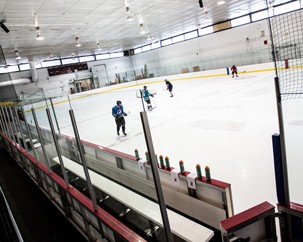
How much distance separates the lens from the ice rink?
12.3 feet

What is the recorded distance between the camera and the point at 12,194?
194 inches

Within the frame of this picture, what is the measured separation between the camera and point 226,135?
601 centimetres

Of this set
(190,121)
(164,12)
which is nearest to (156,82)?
(164,12)

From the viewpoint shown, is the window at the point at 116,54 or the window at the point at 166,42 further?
the window at the point at 116,54

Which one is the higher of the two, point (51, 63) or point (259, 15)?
point (51, 63)

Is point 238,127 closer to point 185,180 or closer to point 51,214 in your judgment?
point 185,180

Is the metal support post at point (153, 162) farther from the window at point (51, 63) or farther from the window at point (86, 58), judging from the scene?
the window at point (86, 58)

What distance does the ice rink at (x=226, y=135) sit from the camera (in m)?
3.74

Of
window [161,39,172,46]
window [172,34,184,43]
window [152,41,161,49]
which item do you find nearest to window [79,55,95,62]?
window [152,41,161,49]

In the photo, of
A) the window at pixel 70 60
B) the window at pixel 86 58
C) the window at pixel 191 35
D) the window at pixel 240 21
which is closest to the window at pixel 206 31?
the window at pixel 191 35

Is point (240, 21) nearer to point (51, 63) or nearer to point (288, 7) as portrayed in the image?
point (288, 7)

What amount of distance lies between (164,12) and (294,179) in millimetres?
12881

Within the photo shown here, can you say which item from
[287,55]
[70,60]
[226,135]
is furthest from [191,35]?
[226,135]

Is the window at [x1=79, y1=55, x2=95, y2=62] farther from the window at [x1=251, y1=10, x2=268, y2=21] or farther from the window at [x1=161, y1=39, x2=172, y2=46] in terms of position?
the window at [x1=251, y1=10, x2=268, y2=21]
